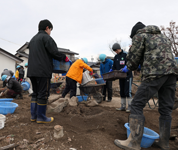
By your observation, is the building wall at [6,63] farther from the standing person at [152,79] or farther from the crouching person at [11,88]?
the standing person at [152,79]

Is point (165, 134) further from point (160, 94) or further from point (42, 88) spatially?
point (42, 88)

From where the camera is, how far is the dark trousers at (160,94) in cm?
183

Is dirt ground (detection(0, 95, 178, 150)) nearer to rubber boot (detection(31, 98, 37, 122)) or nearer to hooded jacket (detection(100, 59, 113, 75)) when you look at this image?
rubber boot (detection(31, 98, 37, 122))

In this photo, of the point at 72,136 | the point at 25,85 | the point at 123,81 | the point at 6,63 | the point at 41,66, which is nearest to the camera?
the point at 72,136

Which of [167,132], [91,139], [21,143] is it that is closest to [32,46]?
[21,143]

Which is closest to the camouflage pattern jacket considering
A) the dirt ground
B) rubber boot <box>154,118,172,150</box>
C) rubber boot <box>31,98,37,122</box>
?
rubber boot <box>154,118,172,150</box>

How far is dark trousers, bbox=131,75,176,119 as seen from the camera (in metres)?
1.83

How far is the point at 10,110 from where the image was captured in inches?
133

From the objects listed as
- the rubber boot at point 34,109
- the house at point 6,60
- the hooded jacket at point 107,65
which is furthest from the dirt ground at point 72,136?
the house at point 6,60

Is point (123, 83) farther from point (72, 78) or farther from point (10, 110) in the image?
point (10, 110)

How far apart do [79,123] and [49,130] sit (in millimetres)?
714

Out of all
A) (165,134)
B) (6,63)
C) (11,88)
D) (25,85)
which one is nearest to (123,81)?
(165,134)

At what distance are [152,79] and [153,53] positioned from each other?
0.33 metres

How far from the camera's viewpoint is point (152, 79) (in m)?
1.82
